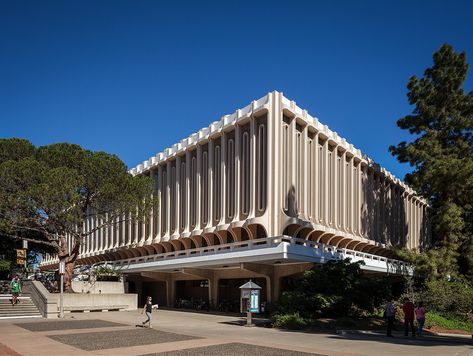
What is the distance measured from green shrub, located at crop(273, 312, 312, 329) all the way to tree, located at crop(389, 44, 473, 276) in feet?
55.5

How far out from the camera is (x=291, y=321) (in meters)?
22.7

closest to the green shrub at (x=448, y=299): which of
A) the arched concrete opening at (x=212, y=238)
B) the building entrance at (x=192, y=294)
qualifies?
the arched concrete opening at (x=212, y=238)

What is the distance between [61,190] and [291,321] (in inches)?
743

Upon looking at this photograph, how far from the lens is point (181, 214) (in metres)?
43.3

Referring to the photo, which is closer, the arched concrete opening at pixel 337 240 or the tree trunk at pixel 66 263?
the tree trunk at pixel 66 263

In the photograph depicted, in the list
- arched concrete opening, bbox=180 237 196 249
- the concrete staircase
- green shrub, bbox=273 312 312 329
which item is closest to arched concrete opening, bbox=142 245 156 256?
arched concrete opening, bbox=180 237 196 249

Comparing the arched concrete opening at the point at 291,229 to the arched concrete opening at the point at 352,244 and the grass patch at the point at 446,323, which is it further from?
the grass patch at the point at 446,323

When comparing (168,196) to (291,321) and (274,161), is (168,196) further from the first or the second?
(291,321)

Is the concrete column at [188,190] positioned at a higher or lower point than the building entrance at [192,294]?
higher

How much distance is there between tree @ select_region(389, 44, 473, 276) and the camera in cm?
3631

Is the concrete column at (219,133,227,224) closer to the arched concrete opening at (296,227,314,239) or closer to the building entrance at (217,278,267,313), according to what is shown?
the building entrance at (217,278,267,313)

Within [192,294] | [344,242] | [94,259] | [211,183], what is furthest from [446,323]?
[94,259]

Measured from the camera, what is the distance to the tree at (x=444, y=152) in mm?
36312

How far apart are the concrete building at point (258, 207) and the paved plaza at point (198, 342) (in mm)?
9013
